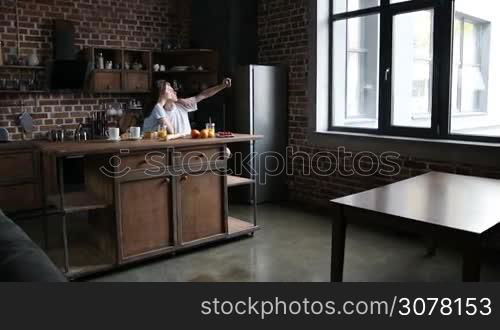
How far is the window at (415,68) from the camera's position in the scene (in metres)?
4.39

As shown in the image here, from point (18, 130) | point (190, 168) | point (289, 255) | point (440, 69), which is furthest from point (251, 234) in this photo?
point (18, 130)

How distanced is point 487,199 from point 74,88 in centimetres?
466

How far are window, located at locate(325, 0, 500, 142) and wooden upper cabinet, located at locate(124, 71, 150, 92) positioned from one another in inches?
94.7

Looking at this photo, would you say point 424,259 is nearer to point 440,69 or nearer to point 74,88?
point 440,69

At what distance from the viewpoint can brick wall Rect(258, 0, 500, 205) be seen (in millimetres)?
5512

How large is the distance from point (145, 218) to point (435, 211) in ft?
7.18

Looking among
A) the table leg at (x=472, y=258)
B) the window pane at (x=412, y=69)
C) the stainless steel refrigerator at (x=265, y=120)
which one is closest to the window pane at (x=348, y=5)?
the window pane at (x=412, y=69)

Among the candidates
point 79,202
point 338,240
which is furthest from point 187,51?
point 338,240

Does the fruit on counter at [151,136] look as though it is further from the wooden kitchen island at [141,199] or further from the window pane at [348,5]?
the window pane at [348,5]

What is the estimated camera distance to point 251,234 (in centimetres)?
459

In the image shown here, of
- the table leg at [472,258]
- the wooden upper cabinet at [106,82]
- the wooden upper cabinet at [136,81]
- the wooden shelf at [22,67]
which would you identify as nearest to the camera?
the table leg at [472,258]

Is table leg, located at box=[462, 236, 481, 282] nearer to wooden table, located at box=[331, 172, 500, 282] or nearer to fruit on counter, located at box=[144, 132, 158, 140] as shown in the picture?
wooden table, located at box=[331, 172, 500, 282]

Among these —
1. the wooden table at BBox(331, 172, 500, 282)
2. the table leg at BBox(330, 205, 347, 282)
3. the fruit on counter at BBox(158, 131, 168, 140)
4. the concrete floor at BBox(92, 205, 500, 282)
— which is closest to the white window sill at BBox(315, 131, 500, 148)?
A: the wooden table at BBox(331, 172, 500, 282)

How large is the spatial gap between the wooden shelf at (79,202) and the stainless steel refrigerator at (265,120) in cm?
249
